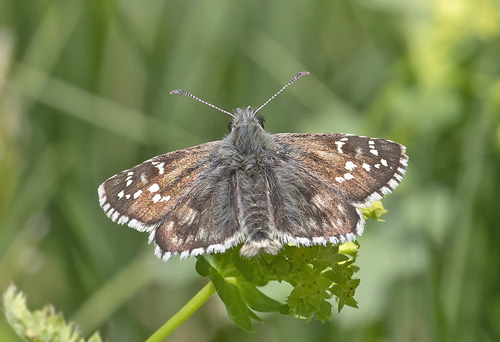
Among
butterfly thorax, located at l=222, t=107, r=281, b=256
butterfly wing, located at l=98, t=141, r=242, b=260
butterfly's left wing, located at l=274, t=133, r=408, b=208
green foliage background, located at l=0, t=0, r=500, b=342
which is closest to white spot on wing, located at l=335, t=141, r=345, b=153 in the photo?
butterfly's left wing, located at l=274, t=133, r=408, b=208

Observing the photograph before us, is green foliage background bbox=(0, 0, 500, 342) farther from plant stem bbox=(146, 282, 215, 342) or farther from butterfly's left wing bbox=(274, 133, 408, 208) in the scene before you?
plant stem bbox=(146, 282, 215, 342)

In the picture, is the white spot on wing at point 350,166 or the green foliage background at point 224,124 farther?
the green foliage background at point 224,124

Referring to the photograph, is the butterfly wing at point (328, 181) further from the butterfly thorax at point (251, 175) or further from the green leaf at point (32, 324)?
the green leaf at point (32, 324)

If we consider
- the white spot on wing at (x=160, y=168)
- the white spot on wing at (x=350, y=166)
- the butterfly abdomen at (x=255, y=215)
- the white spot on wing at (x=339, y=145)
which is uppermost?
the white spot on wing at (x=339, y=145)

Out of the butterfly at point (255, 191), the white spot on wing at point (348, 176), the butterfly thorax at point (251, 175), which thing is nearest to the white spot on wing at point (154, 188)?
the butterfly at point (255, 191)

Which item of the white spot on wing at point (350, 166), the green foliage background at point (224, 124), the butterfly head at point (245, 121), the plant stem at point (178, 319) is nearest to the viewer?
the plant stem at point (178, 319)

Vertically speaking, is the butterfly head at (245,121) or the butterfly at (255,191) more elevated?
the butterfly head at (245,121)

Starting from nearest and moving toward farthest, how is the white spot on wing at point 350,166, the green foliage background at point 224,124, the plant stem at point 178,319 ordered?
the plant stem at point 178,319 → the white spot on wing at point 350,166 → the green foliage background at point 224,124

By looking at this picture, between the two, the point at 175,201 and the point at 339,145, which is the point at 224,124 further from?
the point at 175,201
